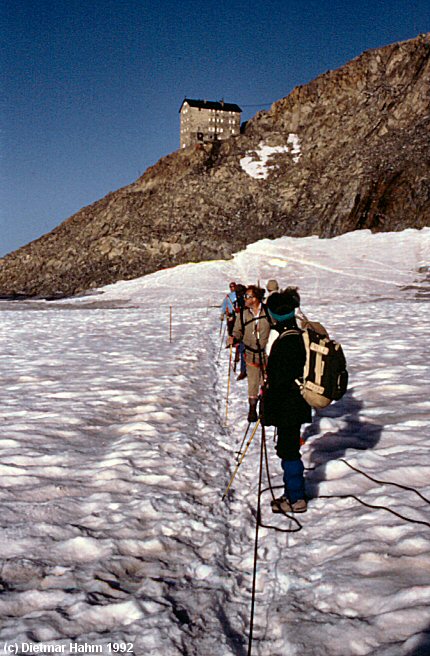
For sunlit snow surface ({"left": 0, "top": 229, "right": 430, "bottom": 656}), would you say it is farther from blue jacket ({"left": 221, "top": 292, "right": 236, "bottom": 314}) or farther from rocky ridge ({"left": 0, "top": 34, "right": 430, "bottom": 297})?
rocky ridge ({"left": 0, "top": 34, "right": 430, "bottom": 297})

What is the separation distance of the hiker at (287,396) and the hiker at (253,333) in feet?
8.66

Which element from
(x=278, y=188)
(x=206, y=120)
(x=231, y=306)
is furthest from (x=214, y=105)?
(x=231, y=306)

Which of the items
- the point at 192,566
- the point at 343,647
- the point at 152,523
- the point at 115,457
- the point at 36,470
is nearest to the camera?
the point at 343,647

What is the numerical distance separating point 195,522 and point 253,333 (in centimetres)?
382

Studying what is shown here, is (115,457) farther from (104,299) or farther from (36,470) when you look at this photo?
(104,299)

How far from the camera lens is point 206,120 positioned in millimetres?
94000

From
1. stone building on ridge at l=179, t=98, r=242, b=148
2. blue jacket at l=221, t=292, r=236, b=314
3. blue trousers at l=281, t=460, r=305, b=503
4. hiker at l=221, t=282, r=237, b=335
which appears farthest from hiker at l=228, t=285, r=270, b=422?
stone building on ridge at l=179, t=98, r=242, b=148

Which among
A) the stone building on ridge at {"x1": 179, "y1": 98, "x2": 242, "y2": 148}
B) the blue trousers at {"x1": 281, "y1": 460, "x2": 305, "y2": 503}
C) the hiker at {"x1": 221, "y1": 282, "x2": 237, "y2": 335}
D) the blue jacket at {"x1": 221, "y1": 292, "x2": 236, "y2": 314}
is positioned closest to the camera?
the blue trousers at {"x1": 281, "y1": 460, "x2": 305, "y2": 503}

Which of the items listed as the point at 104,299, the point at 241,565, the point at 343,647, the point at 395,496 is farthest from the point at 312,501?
the point at 104,299

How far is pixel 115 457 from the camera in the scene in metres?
5.88

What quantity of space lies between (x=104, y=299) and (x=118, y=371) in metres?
34.0

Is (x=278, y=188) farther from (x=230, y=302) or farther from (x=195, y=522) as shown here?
(x=195, y=522)

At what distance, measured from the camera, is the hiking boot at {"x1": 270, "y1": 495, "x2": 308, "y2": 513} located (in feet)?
14.9

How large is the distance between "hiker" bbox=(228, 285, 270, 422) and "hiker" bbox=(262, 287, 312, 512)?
264 centimetres
